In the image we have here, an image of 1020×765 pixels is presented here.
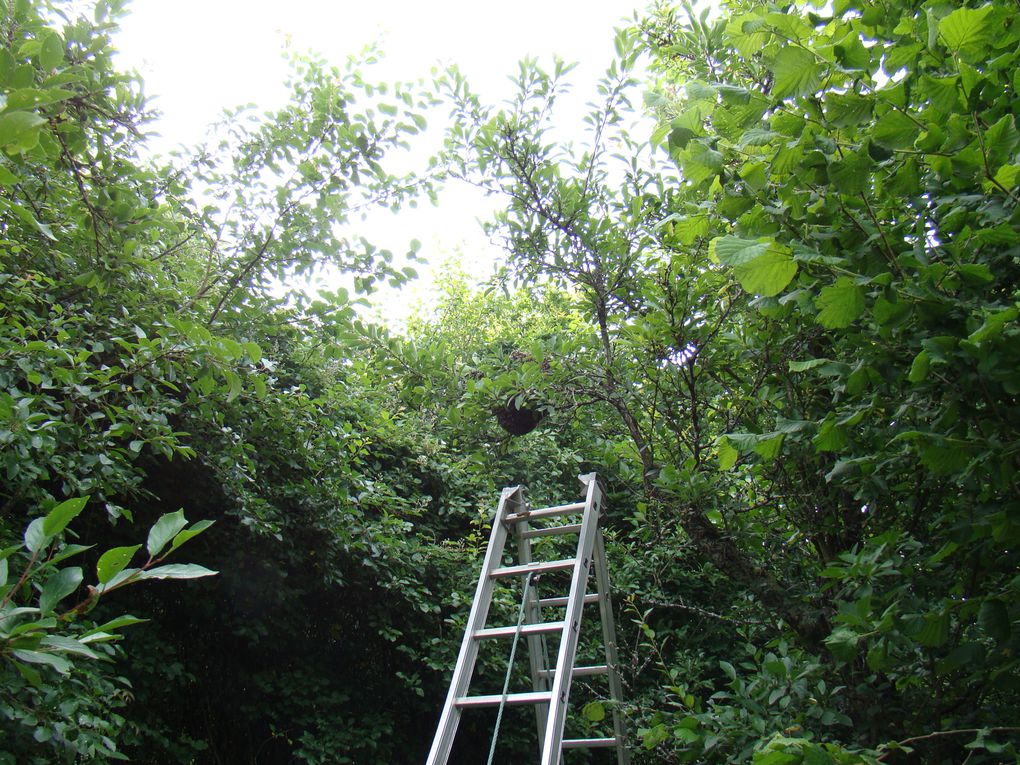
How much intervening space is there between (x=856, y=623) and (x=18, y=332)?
2.48 m

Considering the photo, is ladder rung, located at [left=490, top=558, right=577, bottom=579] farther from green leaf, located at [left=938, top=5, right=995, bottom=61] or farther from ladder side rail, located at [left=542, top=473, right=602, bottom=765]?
green leaf, located at [left=938, top=5, right=995, bottom=61]

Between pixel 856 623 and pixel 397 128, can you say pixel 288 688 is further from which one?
pixel 856 623

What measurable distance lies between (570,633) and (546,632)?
251mm

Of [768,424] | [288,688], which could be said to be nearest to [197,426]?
[288,688]

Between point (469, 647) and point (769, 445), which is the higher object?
point (769, 445)

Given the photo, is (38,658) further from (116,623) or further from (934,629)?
(934,629)

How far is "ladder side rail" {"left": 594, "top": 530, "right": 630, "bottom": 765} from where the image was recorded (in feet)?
8.21

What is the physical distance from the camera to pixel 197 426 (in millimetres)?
2979

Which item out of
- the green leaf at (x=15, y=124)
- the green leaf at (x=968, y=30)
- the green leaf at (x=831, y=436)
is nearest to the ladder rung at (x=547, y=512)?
the green leaf at (x=831, y=436)

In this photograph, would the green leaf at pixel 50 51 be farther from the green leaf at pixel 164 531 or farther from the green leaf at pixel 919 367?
the green leaf at pixel 919 367

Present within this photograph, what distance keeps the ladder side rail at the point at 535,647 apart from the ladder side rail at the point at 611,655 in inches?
10.3

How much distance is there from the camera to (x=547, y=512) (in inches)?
106

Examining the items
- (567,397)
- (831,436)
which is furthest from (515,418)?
(831,436)

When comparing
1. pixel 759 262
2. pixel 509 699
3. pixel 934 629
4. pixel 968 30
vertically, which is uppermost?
pixel 968 30
